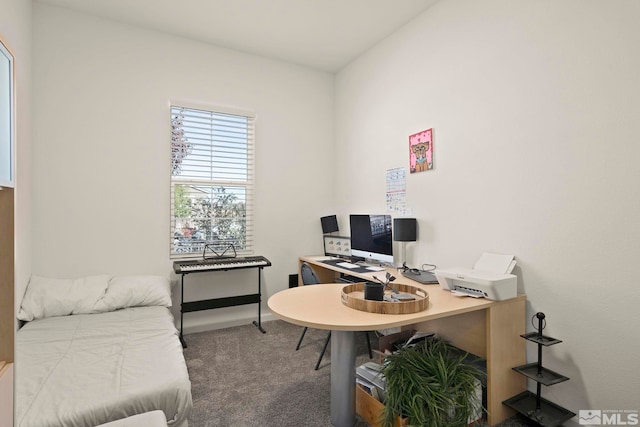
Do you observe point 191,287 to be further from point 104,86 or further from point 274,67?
point 274,67

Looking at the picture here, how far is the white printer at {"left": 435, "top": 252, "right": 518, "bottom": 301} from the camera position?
198cm

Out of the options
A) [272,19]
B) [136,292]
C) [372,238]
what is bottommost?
[136,292]

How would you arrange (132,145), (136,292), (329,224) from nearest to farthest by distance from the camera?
(136,292)
(132,145)
(329,224)

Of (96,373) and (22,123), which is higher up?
(22,123)

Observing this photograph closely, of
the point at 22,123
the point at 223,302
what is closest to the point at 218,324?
the point at 223,302

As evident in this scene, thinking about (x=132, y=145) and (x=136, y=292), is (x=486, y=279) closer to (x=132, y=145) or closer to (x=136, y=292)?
(x=136, y=292)

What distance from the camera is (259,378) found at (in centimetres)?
250

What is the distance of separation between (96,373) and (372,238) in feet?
7.94

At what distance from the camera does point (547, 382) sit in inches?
71.9

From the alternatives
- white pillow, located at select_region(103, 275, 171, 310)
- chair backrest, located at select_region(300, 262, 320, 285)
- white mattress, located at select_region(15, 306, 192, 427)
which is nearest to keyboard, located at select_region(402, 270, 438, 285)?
chair backrest, located at select_region(300, 262, 320, 285)

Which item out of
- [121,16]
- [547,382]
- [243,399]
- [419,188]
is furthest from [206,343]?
[121,16]

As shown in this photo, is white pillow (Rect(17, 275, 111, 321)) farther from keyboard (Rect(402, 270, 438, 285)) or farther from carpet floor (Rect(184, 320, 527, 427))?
keyboard (Rect(402, 270, 438, 285))

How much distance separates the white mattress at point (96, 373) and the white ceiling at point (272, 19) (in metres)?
2.81

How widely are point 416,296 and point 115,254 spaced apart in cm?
290
